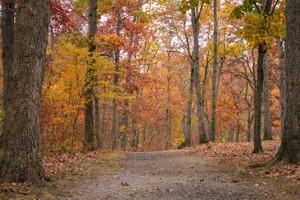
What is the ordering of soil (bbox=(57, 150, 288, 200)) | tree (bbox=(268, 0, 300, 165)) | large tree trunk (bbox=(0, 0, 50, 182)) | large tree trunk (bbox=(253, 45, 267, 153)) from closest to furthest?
1. soil (bbox=(57, 150, 288, 200))
2. large tree trunk (bbox=(0, 0, 50, 182))
3. tree (bbox=(268, 0, 300, 165))
4. large tree trunk (bbox=(253, 45, 267, 153))

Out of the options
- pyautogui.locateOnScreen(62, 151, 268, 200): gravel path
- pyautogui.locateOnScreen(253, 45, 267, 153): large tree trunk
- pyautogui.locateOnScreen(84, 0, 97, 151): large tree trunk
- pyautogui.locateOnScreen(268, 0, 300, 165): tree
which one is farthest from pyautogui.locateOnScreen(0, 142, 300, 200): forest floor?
pyautogui.locateOnScreen(84, 0, 97, 151): large tree trunk

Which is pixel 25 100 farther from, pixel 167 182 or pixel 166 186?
pixel 167 182

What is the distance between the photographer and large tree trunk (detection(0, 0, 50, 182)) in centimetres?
725

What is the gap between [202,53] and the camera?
3369cm

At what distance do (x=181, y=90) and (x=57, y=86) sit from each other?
33164 mm

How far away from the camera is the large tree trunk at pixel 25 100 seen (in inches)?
286

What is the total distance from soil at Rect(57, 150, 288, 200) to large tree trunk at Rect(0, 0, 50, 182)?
912 millimetres

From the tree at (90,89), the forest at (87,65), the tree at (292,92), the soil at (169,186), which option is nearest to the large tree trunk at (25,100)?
the forest at (87,65)

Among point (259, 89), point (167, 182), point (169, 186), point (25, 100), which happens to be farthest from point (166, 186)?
point (259, 89)

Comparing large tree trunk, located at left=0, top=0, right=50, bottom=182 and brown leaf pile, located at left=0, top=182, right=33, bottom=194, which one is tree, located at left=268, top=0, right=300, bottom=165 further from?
brown leaf pile, located at left=0, top=182, right=33, bottom=194

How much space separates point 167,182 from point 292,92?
3.93 metres

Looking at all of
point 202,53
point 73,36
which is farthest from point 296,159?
point 202,53

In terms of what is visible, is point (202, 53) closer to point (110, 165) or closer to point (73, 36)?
point (73, 36)

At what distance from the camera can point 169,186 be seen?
8.34m
